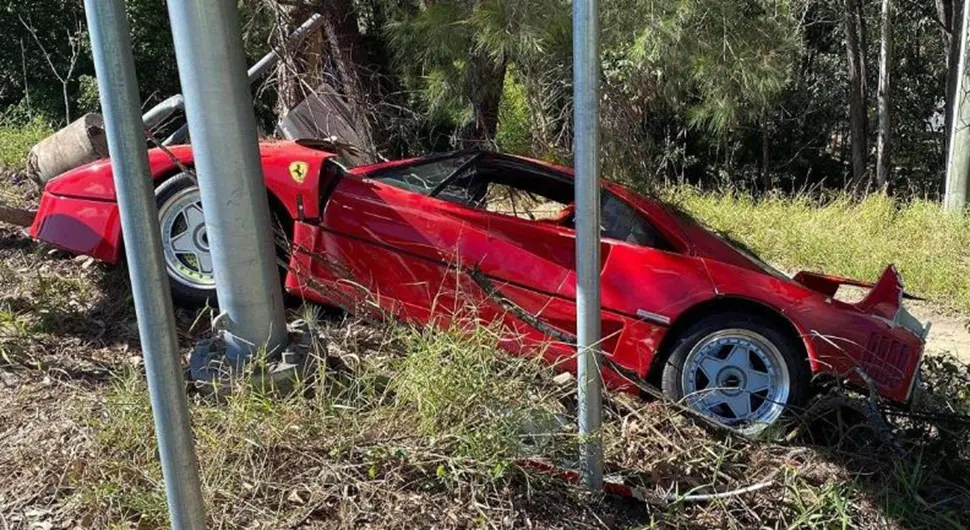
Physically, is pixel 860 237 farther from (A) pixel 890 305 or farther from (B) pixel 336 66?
(B) pixel 336 66

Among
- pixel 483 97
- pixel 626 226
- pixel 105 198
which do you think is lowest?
pixel 626 226

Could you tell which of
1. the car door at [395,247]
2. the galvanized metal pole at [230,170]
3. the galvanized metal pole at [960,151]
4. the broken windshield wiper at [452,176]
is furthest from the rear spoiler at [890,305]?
the galvanized metal pole at [960,151]

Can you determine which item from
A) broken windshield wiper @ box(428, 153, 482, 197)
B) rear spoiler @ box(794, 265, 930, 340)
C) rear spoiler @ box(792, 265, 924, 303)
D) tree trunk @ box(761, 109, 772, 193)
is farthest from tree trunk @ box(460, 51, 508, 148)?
tree trunk @ box(761, 109, 772, 193)

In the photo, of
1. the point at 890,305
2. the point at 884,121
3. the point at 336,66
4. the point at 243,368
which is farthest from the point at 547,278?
the point at 884,121

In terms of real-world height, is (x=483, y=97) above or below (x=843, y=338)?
above

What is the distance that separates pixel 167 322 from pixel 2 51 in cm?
1653

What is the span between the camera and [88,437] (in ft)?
10.3

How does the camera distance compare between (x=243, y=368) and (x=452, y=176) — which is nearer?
(x=243, y=368)

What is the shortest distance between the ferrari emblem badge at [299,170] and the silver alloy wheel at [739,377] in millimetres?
2243

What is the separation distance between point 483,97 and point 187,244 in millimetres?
4633

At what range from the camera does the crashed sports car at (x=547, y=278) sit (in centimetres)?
392

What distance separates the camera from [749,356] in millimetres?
3916

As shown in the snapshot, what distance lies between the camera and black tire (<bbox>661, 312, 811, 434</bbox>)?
3.87 metres

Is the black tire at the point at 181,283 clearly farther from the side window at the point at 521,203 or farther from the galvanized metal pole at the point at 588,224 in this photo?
the galvanized metal pole at the point at 588,224
